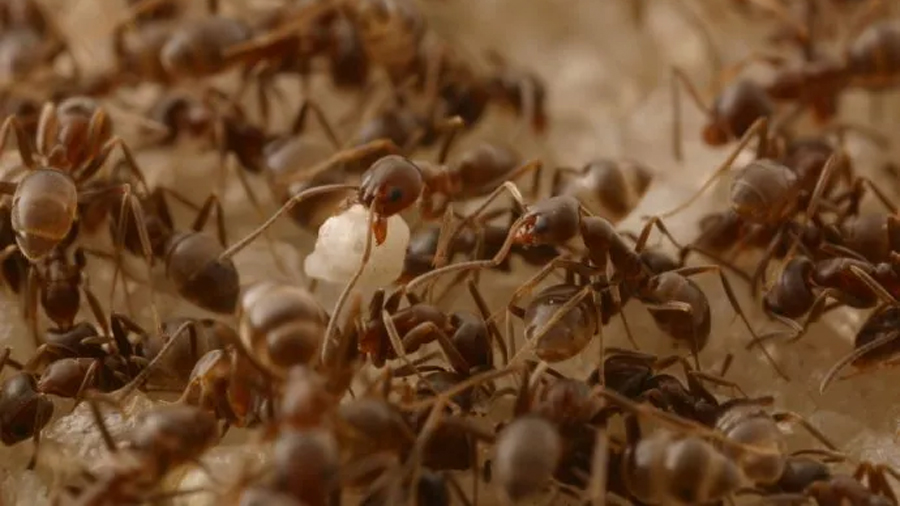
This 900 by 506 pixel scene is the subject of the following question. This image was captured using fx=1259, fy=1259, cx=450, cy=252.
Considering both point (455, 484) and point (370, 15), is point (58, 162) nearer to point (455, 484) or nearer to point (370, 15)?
point (370, 15)

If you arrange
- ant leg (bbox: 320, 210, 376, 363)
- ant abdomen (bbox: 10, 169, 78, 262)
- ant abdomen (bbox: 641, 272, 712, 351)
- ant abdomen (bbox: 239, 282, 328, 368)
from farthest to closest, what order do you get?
ant abdomen (bbox: 641, 272, 712, 351) < ant abdomen (bbox: 10, 169, 78, 262) < ant leg (bbox: 320, 210, 376, 363) < ant abdomen (bbox: 239, 282, 328, 368)

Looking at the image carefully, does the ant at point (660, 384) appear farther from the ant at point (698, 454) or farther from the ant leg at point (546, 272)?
the ant leg at point (546, 272)

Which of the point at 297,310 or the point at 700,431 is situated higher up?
the point at 297,310

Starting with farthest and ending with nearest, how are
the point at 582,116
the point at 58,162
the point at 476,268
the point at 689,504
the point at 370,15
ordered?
the point at 582,116 → the point at 370,15 → the point at 58,162 → the point at 476,268 → the point at 689,504

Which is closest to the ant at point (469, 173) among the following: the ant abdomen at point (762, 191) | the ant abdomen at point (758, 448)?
the ant abdomen at point (762, 191)

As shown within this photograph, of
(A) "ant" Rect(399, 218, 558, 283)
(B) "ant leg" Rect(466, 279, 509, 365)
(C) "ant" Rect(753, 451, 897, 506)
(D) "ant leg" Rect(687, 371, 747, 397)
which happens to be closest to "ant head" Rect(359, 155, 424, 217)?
(A) "ant" Rect(399, 218, 558, 283)

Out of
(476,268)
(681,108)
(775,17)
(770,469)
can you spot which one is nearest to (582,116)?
(681,108)

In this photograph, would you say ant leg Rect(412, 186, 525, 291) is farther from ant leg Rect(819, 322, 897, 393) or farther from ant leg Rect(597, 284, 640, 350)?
ant leg Rect(819, 322, 897, 393)
